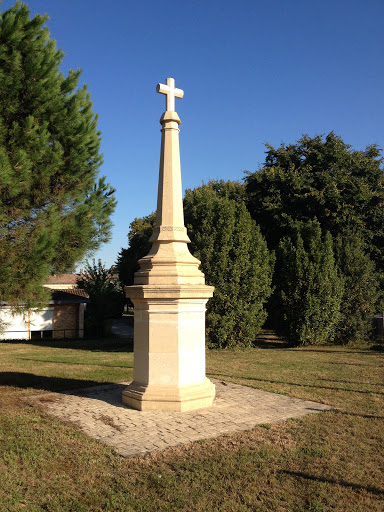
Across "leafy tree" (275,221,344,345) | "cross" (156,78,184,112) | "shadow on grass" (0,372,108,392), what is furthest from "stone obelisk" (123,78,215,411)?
"leafy tree" (275,221,344,345)

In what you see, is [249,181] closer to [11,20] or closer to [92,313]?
[92,313]

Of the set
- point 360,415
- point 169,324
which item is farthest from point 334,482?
point 169,324

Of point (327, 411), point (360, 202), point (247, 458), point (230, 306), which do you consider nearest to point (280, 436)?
point (247, 458)

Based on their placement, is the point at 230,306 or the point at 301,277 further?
the point at 301,277

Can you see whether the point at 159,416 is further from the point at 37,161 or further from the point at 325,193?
the point at 325,193

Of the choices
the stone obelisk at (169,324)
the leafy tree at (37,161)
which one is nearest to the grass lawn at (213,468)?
the stone obelisk at (169,324)

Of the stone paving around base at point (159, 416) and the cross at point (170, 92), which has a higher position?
the cross at point (170, 92)

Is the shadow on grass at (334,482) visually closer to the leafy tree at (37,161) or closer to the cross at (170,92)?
the leafy tree at (37,161)

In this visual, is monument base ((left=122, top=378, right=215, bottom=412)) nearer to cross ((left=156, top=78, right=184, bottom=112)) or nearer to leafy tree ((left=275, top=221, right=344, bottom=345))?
cross ((left=156, top=78, right=184, bottom=112))

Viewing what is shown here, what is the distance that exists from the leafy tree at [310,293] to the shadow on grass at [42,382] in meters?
10.5

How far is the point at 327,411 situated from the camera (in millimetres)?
7164

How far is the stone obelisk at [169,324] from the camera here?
711 cm

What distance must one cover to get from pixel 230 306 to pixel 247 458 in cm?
1144

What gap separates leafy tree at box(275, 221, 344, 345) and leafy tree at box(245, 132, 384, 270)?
2.49 metres
